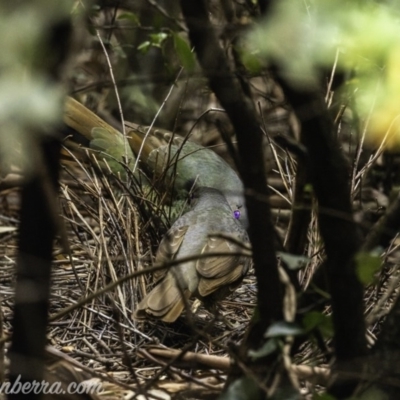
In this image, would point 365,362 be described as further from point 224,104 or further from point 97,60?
point 97,60

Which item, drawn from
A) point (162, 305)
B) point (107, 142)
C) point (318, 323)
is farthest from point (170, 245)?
point (318, 323)

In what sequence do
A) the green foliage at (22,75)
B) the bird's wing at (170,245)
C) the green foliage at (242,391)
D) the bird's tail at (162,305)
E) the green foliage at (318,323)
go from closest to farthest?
the green foliage at (22,75), the green foliage at (242,391), the green foliage at (318,323), the bird's tail at (162,305), the bird's wing at (170,245)

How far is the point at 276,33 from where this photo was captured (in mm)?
1933

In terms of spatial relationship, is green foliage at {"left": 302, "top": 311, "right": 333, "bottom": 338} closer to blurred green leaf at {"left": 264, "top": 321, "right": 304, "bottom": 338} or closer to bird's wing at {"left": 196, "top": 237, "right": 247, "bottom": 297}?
blurred green leaf at {"left": 264, "top": 321, "right": 304, "bottom": 338}

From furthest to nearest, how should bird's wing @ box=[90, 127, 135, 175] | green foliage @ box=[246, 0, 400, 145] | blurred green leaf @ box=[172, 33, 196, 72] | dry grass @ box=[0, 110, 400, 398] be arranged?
1. bird's wing @ box=[90, 127, 135, 175]
2. dry grass @ box=[0, 110, 400, 398]
3. blurred green leaf @ box=[172, 33, 196, 72]
4. green foliage @ box=[246, 0, 400, 145]

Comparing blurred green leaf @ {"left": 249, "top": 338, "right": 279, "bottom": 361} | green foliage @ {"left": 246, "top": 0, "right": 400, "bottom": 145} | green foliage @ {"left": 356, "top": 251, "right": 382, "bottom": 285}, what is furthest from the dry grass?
green foliage @ {"left": 246, "top": 0, "right": 400, "bottom": 145}

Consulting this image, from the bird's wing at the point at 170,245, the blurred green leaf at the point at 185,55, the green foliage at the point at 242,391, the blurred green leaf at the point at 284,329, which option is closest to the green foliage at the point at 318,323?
the blurred green leaf at the point at 284,329

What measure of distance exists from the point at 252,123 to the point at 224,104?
89mm

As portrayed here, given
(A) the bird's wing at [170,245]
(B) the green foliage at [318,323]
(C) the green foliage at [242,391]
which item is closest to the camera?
(C) the green foliage at [242,391]

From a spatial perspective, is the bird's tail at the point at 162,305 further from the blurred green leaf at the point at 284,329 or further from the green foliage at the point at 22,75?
the green foliage at the point at 22,75

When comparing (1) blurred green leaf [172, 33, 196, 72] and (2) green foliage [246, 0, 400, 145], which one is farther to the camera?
(1) blurred green leaf [172, 33, 196, 72]

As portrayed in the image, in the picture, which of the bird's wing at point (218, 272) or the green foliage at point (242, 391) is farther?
the bird's wing at point (218, 272)

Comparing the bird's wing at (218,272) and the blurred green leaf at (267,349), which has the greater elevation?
the bird's wing at (218,272)

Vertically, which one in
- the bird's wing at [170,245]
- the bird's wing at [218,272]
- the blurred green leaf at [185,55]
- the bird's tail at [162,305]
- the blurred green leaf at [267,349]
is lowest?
the blurred green leaf at [267,349]
